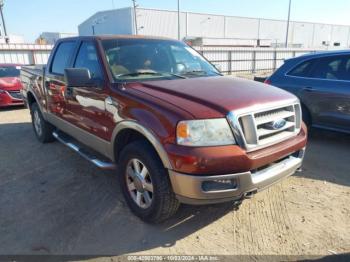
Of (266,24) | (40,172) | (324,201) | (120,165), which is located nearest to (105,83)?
(120,165)

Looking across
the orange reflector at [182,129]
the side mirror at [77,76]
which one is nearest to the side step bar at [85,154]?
the side mirror at [77,76]

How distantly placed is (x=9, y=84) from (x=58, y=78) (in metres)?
6.04

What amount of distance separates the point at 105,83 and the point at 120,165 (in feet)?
3.03

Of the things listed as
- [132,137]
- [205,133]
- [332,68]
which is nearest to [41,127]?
[132,137]

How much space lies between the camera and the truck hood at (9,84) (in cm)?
937

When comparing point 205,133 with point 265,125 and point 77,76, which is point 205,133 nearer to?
point 265,125

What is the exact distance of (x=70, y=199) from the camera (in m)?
3.60

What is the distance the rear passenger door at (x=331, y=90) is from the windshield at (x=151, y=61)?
220cm

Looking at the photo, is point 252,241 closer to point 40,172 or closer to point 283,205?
point 283,205

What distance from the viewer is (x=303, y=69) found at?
18.3ft

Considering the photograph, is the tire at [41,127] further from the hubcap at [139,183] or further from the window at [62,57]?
the hubcap at [139,183]

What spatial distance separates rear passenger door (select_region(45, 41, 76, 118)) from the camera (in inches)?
175

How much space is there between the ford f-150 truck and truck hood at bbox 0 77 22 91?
632 centimetres

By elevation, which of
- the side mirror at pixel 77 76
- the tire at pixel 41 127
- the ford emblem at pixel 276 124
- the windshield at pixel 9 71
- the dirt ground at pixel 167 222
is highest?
the side mirror at pixel 77 76
